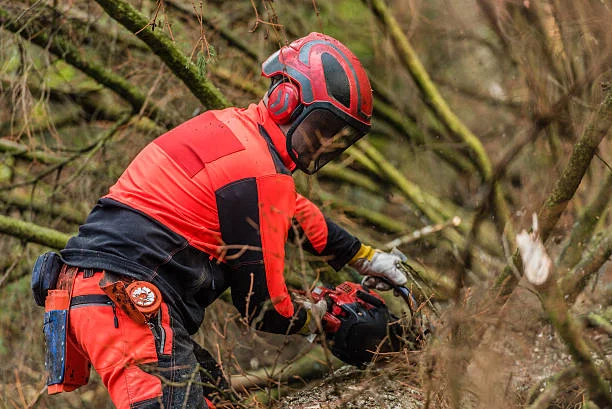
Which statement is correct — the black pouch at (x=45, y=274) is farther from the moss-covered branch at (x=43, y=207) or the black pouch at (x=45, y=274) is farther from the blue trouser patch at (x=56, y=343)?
the moss-covered branch at (x=43, y=207)

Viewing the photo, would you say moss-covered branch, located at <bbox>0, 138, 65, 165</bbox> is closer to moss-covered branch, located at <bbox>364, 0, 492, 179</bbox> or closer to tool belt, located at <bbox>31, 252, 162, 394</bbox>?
tool belt, located at <bbox>31, 252, 162, 394</bbox>

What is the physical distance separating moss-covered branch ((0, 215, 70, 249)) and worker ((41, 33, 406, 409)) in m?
1.35

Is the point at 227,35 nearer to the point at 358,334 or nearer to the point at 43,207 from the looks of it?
the point at 43,207

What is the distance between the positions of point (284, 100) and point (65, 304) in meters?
1.28

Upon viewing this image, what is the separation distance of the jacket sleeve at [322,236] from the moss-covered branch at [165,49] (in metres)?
0.85

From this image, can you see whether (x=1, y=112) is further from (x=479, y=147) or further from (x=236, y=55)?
(x=479, y=147)

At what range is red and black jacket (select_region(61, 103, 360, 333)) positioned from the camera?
297 cm

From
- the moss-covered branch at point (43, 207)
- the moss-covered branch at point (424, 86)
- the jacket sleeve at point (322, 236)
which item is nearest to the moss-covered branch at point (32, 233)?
the moss-covered branch at point (43, 207)

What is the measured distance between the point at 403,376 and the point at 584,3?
2.77m

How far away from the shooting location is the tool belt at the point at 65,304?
9.34 ft

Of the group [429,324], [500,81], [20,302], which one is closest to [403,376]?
[429,324]

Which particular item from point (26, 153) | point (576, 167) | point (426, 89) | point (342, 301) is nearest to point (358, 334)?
point (342, 301)

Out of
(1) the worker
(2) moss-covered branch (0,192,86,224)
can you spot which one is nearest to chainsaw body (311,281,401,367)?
(1) the worker

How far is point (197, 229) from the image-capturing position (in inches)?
119
